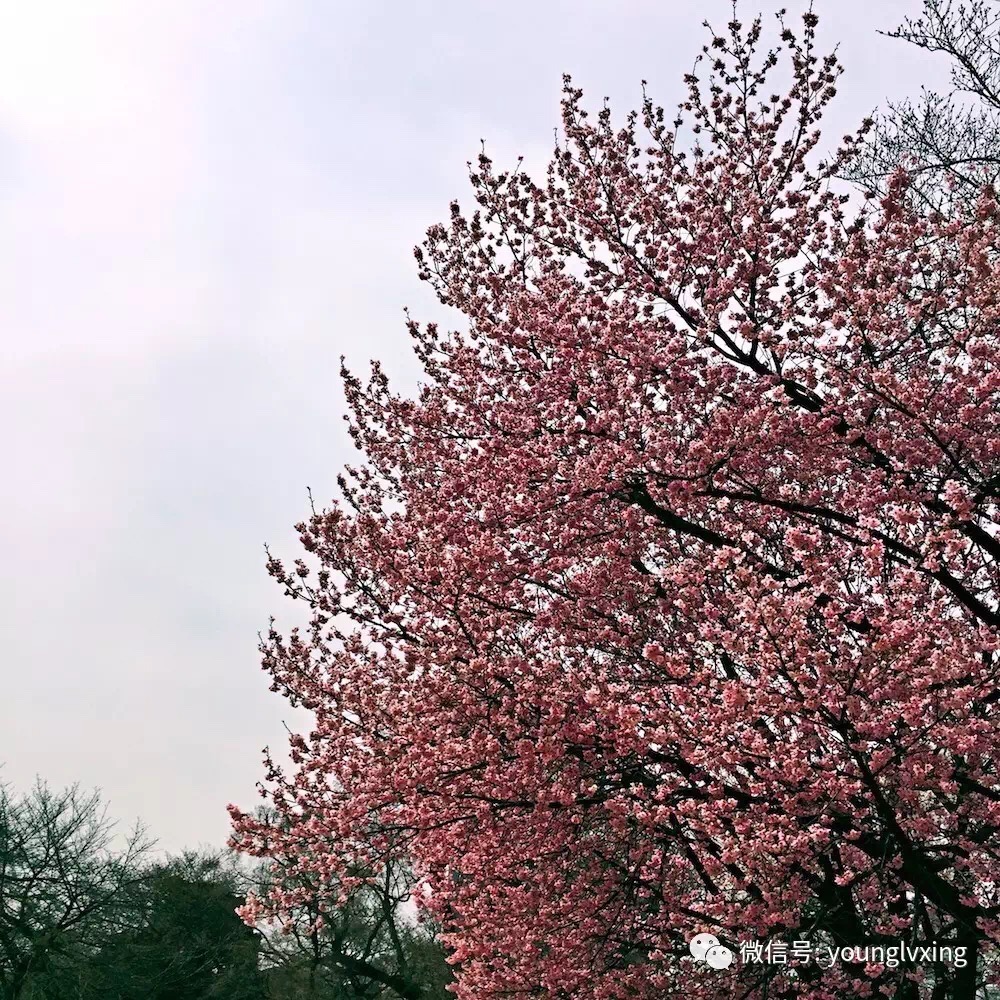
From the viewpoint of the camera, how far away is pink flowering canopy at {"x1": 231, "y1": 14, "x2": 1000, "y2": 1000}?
5.88m

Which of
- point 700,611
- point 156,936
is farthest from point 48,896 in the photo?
point 700,611

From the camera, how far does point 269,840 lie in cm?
822

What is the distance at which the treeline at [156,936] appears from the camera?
21438 mm

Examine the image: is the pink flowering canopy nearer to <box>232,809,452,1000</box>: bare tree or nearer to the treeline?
the treeline

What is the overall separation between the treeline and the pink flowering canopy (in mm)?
8589

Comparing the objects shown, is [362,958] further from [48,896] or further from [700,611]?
[700,611]

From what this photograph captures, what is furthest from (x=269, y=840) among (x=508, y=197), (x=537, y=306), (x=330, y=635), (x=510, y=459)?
(x=508, y=197)

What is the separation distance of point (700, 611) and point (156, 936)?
87.4ft

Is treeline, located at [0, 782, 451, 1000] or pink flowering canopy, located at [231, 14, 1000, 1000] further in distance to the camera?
treeline, located at [0, 782, 451, 1000]

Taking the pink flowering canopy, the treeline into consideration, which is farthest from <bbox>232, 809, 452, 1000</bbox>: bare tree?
the pink flowering canopy

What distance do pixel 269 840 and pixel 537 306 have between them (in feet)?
17.3

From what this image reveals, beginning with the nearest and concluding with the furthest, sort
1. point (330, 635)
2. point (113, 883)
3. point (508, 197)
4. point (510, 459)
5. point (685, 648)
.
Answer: point (510, 459) → point (685, 648) → point (508, 197) → point (330, 635) → point (113, 883)

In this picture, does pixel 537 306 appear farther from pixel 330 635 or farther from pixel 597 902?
pixel 597 902

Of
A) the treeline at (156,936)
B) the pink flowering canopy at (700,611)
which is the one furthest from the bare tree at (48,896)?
the pink flowering canopy at (700,611)
